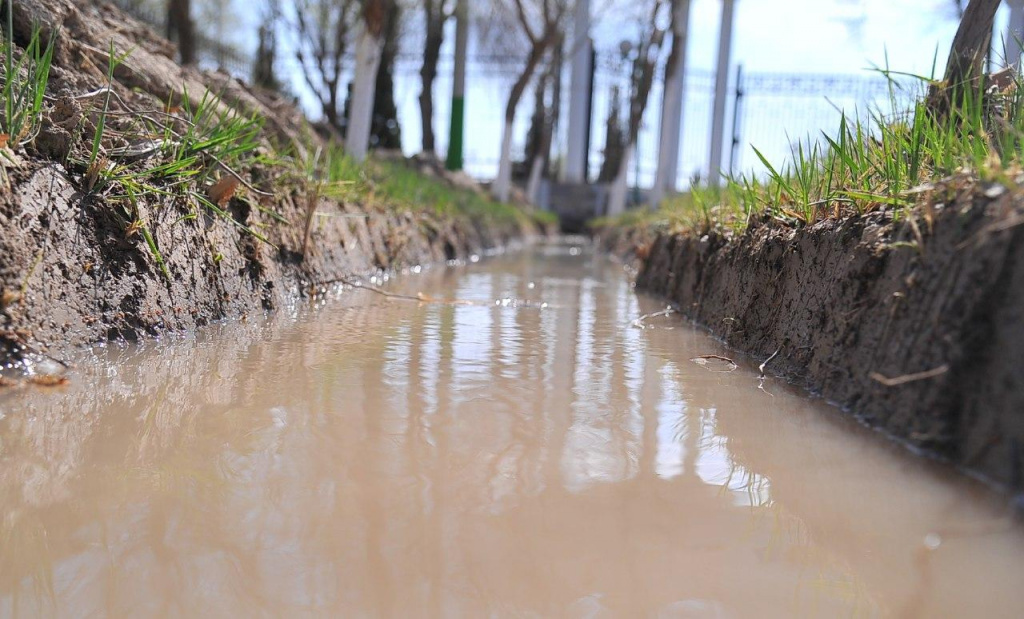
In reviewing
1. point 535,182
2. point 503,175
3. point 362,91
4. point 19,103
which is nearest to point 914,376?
point 19,103

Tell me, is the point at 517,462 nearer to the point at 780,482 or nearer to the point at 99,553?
the point at 780,482

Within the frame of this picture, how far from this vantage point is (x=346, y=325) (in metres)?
3.09

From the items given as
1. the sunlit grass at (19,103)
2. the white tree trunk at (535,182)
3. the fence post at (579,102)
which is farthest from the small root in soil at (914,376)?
the fence post at (579,102)

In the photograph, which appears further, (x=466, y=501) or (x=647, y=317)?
(x=647, y=317)

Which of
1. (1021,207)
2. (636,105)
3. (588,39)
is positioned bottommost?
(1021,207)

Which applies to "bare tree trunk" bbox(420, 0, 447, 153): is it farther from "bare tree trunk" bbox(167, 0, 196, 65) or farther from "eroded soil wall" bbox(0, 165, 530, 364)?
"eroded soil wall" bbox(0, 165, 530, 364)

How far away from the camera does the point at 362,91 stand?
730 cm

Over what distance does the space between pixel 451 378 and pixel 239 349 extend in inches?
31.4

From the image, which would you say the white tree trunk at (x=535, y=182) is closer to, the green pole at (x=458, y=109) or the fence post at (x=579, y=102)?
the fence post at (x=579, y=102)

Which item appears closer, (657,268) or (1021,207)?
(1021,207)

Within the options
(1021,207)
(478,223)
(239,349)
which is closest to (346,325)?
(239,349)

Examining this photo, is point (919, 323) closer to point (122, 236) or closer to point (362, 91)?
point (122, 236)

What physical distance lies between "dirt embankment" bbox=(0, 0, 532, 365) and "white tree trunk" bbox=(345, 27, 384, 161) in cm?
260

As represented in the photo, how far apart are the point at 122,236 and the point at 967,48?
2877 mm
